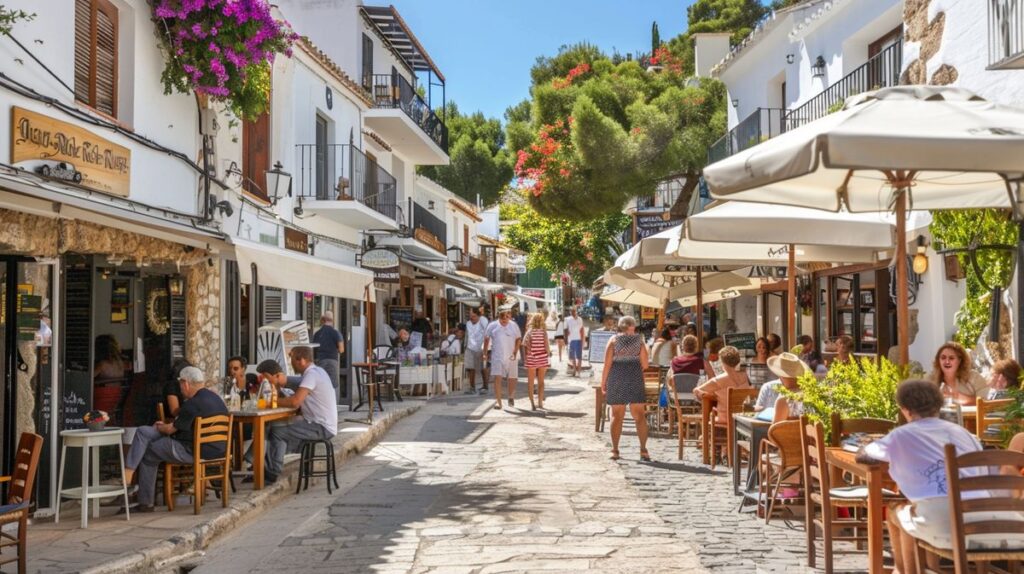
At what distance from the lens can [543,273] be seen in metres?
70.2

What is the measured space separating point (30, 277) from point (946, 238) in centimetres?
918

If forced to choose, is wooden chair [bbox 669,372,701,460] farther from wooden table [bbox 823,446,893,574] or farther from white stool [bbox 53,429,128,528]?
wooden table [bbox 823,446,893,574]

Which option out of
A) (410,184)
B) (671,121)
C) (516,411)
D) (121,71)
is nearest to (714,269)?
(516,411)

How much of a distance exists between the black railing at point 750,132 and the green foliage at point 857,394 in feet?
43.1

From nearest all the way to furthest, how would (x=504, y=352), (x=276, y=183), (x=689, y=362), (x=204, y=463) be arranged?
(x=204, y=463), (x=689, y=362), (x=276, y=183), (x=504, y=352)

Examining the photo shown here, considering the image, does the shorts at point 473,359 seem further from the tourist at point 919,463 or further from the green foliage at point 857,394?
the tourist at point 919,463

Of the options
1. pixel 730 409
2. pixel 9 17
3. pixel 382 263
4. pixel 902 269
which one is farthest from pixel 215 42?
pixel 382 263

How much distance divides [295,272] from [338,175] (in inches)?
362

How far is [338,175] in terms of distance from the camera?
20.9 m

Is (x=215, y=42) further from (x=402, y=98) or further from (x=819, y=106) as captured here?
(x=402, y=98)

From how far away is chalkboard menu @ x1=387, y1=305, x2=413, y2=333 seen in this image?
2569 centimetres

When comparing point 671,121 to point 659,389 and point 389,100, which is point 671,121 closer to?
point 389,100

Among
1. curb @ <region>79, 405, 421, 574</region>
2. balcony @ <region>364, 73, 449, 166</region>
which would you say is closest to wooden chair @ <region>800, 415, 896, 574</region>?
curb @ <region>79, 405, 421, 574</region>

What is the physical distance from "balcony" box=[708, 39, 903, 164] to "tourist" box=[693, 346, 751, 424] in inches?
136
